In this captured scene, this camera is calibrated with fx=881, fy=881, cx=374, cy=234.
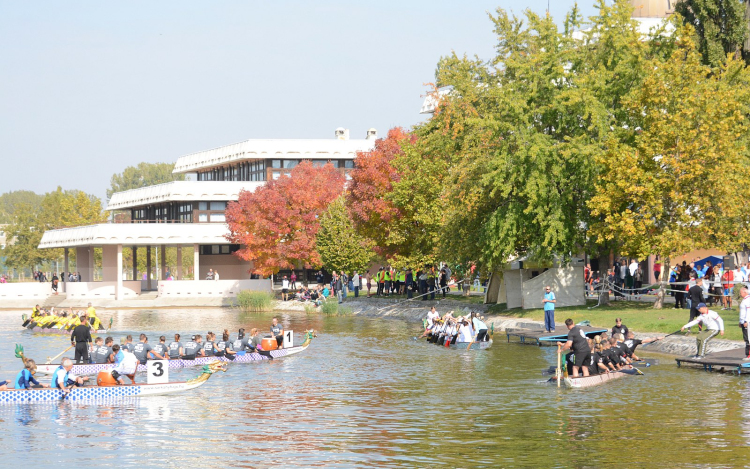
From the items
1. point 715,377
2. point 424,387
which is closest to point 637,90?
point 715,377

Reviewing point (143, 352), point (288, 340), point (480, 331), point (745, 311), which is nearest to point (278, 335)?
point (288, 340)

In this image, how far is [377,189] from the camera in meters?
56.9

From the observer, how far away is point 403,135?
5888 centimetres

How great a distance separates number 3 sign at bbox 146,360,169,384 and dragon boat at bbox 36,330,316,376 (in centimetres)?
200

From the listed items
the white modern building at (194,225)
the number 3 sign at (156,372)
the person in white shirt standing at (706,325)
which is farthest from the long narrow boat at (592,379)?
the white modern building at (194,225)

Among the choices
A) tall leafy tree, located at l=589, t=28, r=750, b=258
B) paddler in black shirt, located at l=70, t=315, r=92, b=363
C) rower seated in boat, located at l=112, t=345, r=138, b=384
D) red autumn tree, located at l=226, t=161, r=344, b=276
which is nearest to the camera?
rower seated in boat, located at l=112, t=345, r=138, b=384

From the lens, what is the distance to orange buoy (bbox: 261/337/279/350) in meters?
34.3

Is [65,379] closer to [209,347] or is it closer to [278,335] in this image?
[209,347]

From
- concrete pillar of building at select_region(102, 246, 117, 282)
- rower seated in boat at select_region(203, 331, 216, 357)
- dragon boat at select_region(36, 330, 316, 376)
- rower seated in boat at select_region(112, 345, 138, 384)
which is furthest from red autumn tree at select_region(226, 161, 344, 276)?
rower seated in boat at select_region(112, 345, 138, 384)

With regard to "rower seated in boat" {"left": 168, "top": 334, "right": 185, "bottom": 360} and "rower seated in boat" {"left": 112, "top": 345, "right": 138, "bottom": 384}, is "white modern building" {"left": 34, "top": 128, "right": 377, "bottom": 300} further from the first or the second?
"rower seated in boat" {"left": 112, "top": 345, "right": 138, "bottom": 384}

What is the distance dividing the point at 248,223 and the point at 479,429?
53.7 m

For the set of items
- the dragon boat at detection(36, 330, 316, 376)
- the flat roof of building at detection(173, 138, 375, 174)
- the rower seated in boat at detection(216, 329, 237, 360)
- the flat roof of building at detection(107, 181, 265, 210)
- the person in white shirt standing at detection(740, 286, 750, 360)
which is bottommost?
the dragon boat at detection(36, 330, 316, 376)

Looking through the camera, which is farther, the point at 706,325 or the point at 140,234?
the point at 140,234

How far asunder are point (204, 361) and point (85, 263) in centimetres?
5397
